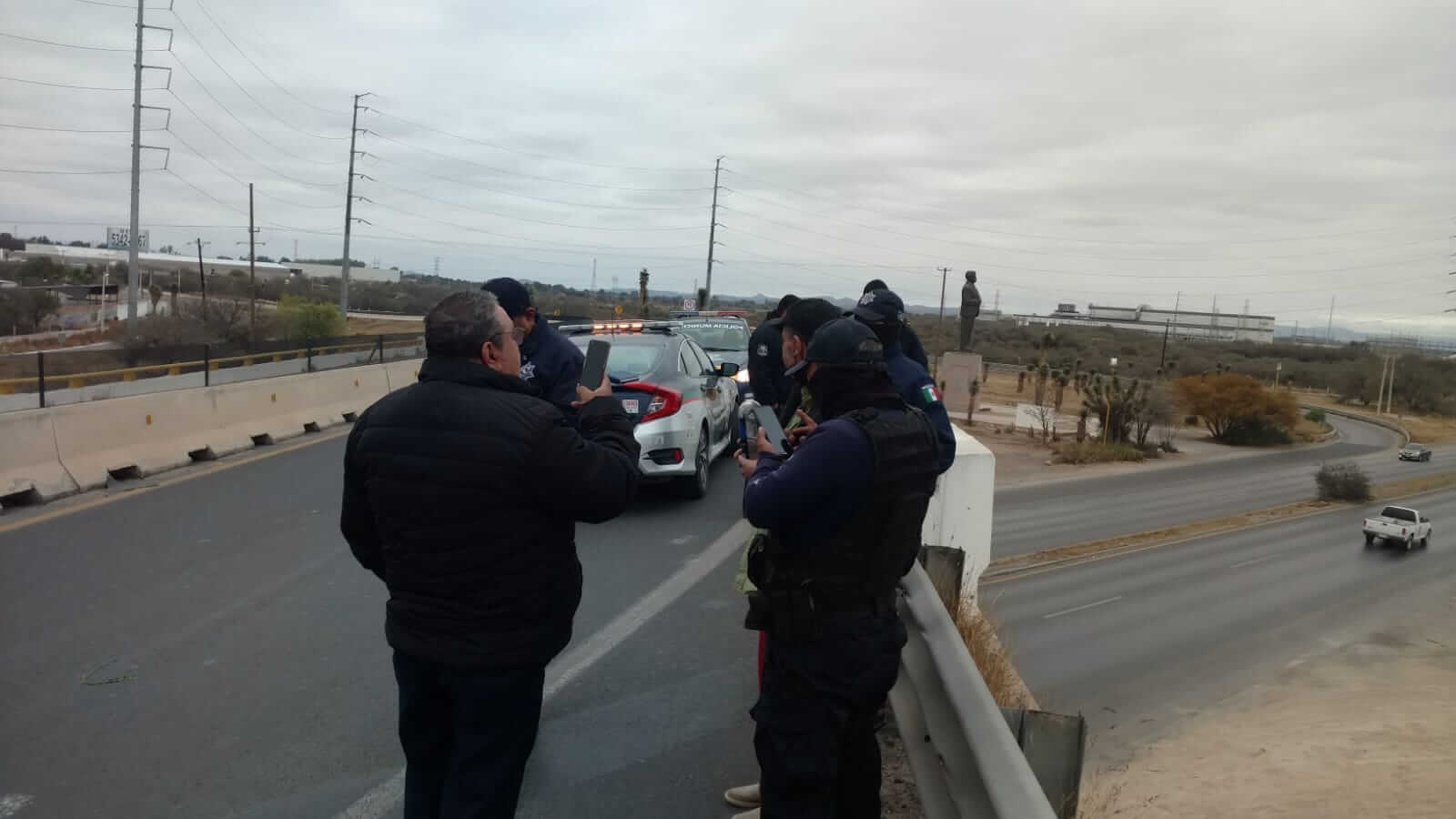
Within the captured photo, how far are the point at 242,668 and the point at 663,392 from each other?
5.01m

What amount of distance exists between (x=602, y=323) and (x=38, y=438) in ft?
17.4

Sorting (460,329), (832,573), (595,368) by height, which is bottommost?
(832,573)

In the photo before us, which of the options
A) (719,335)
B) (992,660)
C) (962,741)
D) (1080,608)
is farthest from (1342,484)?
(962,741)

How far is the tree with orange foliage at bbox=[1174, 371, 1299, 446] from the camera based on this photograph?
224 ft

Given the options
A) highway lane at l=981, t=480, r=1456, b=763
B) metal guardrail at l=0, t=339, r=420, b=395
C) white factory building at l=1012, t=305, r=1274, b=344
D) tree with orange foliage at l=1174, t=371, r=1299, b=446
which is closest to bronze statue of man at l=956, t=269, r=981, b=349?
highway lane at l=981, t=480, r=1456, b=763

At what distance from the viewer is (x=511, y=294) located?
4.78 m

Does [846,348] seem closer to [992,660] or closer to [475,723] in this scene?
[475,723]

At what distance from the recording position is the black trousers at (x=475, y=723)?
2.78 metres

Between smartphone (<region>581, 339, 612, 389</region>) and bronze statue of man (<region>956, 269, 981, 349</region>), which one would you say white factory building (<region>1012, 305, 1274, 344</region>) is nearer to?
bronze statue of man (<region>956, 269, 981, 349</region>)

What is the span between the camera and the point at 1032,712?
271 centimetres

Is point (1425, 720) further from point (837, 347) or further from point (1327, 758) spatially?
point (837, 347)

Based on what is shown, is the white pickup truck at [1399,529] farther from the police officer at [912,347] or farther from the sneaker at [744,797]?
the sneaker at [744,797]

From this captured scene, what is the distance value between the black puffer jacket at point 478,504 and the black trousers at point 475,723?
2.7 inches

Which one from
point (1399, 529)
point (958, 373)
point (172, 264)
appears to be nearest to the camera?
point (958, 373)
